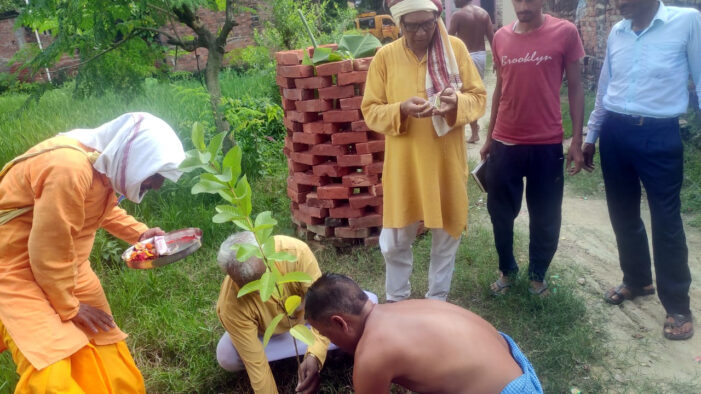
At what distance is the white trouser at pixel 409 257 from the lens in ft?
9.64

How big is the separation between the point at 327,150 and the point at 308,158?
190 mm

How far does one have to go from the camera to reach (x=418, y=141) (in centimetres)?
272

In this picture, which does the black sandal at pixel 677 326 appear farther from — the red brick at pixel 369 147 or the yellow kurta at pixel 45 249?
the yellow kurta at pixel 45 249

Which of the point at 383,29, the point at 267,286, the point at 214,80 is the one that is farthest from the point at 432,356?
the point at 383,29

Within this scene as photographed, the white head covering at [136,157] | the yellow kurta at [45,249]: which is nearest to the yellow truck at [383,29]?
the white head covering at [136,157]

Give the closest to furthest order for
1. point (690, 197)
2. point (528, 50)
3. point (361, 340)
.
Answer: point (361, 340), point (528, 50), point (690, 197)

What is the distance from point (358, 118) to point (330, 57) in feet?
1.62

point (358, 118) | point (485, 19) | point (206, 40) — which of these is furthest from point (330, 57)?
point (485, 19)

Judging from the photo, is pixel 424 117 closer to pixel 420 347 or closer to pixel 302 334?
pixel 420 347

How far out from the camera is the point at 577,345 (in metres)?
2.81

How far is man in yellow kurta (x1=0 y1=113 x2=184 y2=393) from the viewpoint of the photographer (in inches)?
80.5

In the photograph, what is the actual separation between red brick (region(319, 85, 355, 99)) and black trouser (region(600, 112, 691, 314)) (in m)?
1.69

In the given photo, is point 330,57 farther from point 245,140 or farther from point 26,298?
point 26,298

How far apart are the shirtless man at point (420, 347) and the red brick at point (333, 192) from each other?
2013 mm
